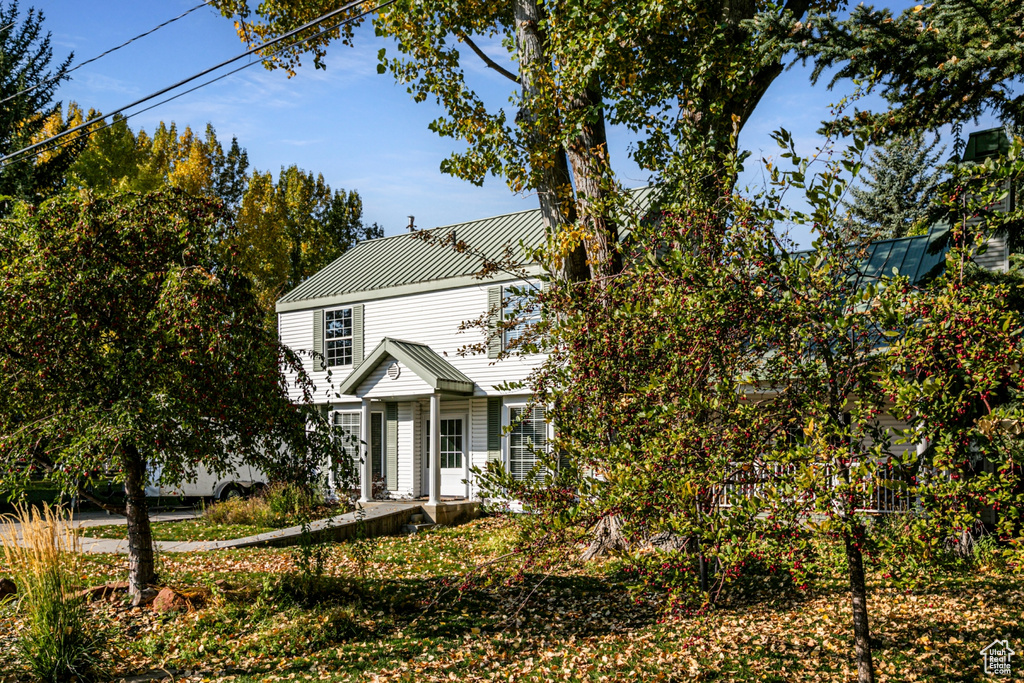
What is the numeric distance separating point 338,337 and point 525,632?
1483 centimetres

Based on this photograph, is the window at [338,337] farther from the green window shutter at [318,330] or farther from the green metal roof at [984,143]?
the green metal roof at [984,143]

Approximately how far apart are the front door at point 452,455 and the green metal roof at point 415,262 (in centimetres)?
368

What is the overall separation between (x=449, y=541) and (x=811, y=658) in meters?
8.47

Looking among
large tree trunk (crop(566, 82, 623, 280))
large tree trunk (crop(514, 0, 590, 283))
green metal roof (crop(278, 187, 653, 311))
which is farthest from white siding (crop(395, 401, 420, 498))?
large tree trunk (crop(566, 82, 623, 280))

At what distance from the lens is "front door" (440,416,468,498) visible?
61.6 ft

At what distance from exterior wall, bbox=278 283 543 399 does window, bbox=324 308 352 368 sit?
0.38m

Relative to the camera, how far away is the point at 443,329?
1875cm

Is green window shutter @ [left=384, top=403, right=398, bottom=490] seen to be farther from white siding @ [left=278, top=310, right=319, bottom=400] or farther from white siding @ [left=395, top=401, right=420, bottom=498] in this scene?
white siding @ [left=278, top=310, right=319, bottom=400]

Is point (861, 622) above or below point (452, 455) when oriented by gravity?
below

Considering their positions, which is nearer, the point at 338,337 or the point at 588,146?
the point at 588,146

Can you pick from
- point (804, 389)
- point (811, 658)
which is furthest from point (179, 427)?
point (811, 658)

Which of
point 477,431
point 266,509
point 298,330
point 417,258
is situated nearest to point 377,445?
point 477,431
